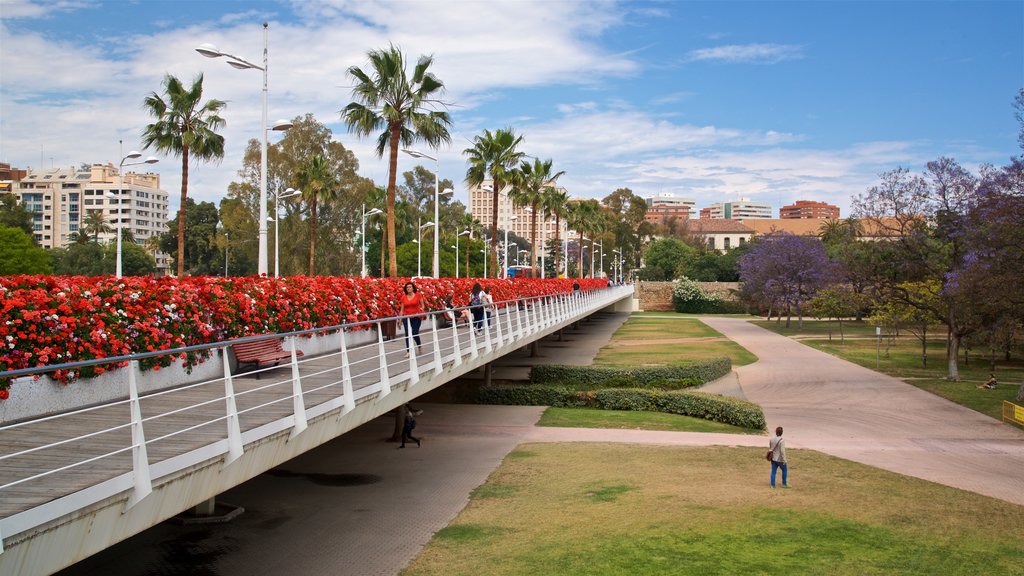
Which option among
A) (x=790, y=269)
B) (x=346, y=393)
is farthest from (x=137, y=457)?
(x=790, y=269)

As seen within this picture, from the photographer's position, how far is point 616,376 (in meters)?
32.7

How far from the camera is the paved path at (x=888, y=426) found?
786 inches

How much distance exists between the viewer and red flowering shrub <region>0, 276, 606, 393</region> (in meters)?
9.86

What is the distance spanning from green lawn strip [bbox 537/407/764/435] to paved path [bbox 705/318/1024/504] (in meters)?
1.85

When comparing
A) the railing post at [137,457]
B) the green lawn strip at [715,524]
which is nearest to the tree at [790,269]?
the green lawn strip at [715,524]

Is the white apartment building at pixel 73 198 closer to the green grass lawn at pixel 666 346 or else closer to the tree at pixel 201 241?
the tree at pixel 201 241

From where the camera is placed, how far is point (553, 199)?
66.9 metres

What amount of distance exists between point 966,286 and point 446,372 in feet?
70.1

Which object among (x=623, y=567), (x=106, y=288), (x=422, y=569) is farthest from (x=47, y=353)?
(x=623, y=567)

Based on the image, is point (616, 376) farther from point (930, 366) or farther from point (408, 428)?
point (930, 366)

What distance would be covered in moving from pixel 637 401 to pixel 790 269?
1843 inches

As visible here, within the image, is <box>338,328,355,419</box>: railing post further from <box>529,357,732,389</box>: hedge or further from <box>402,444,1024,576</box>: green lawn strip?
<box>529,357,732,389</box>: hedge

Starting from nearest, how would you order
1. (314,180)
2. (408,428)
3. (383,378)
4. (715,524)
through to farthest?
(383,378)
(715,524)
(408,428)
(314,180)

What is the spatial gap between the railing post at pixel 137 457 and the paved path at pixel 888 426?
636 inches
